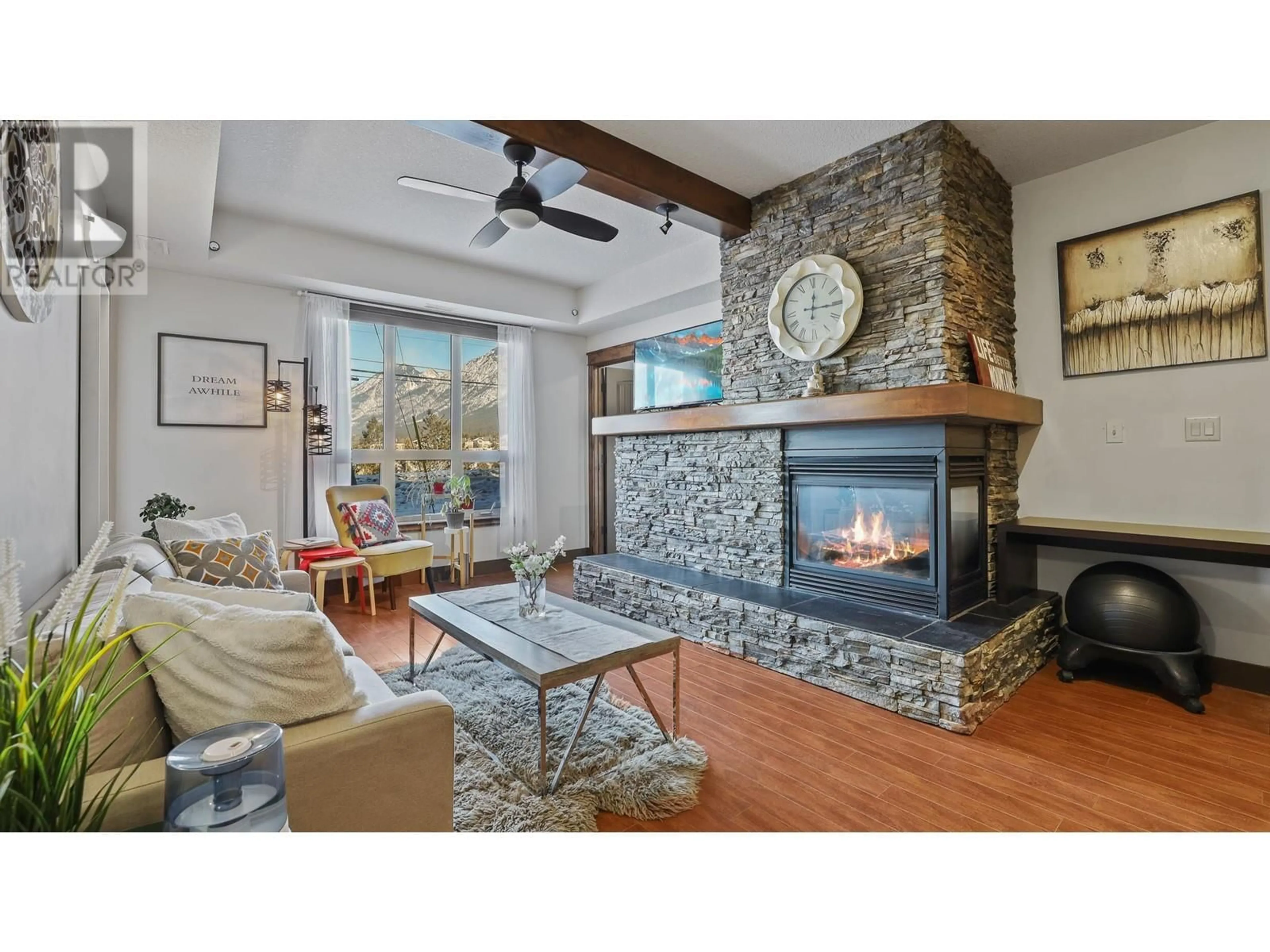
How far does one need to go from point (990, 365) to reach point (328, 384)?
4.65 metres

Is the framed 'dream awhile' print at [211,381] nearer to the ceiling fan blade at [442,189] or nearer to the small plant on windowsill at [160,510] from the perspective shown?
the small plant on windowsill at [160,510]

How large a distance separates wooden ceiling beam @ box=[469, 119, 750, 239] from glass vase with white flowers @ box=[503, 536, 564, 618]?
70.2 inches

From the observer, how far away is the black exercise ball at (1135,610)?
2.48 metres

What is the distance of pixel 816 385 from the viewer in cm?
308

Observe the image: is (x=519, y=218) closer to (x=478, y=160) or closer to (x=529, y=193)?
(x=529, y=193)

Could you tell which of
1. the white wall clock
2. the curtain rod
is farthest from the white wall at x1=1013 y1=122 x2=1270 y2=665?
the curtain rod

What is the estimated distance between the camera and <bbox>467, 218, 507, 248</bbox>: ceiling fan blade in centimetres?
287

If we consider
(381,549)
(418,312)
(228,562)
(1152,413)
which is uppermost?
(418,312)

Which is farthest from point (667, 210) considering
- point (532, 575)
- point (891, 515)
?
point (532, 575)

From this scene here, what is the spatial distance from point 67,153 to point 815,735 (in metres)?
3.63
